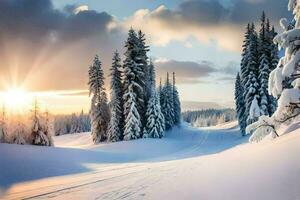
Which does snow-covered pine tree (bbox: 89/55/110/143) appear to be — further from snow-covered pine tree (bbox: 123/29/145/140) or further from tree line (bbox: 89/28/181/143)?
snow-covered pine tree (bbox: 123/29/145/140)

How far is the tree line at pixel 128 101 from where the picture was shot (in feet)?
157

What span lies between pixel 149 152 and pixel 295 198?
35.2 m

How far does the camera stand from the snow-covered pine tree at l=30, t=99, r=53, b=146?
34562mm

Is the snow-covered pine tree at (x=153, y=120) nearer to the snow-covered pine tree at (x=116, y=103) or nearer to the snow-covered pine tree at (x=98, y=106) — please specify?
the snow-covered pine tree at (x=116, y=103)

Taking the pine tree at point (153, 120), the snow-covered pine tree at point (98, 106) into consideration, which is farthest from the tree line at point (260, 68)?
the snow-covered pine tree at point (98, 106)

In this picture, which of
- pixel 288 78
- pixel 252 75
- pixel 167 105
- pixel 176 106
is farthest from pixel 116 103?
pixel 288 78

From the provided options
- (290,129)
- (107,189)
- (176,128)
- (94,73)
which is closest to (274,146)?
(290,129)

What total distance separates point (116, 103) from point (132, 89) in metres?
3.27

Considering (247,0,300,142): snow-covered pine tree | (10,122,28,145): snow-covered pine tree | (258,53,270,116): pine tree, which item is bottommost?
(10,122,28,145): snow-covered pine tree

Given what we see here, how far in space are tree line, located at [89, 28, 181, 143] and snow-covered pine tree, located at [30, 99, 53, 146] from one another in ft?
44.0

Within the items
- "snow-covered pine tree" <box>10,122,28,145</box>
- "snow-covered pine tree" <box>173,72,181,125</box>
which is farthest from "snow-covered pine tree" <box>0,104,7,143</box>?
"snow-covered pine tree" <box>173,72,181,125</box>

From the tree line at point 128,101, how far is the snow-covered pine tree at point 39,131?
13405 mm

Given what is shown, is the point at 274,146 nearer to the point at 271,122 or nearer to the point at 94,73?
the point at 271,122

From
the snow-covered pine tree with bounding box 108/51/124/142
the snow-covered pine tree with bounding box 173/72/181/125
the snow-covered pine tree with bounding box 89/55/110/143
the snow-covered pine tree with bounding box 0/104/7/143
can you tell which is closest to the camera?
the snow-covered pine tree with bounding box 0/104/7/143
